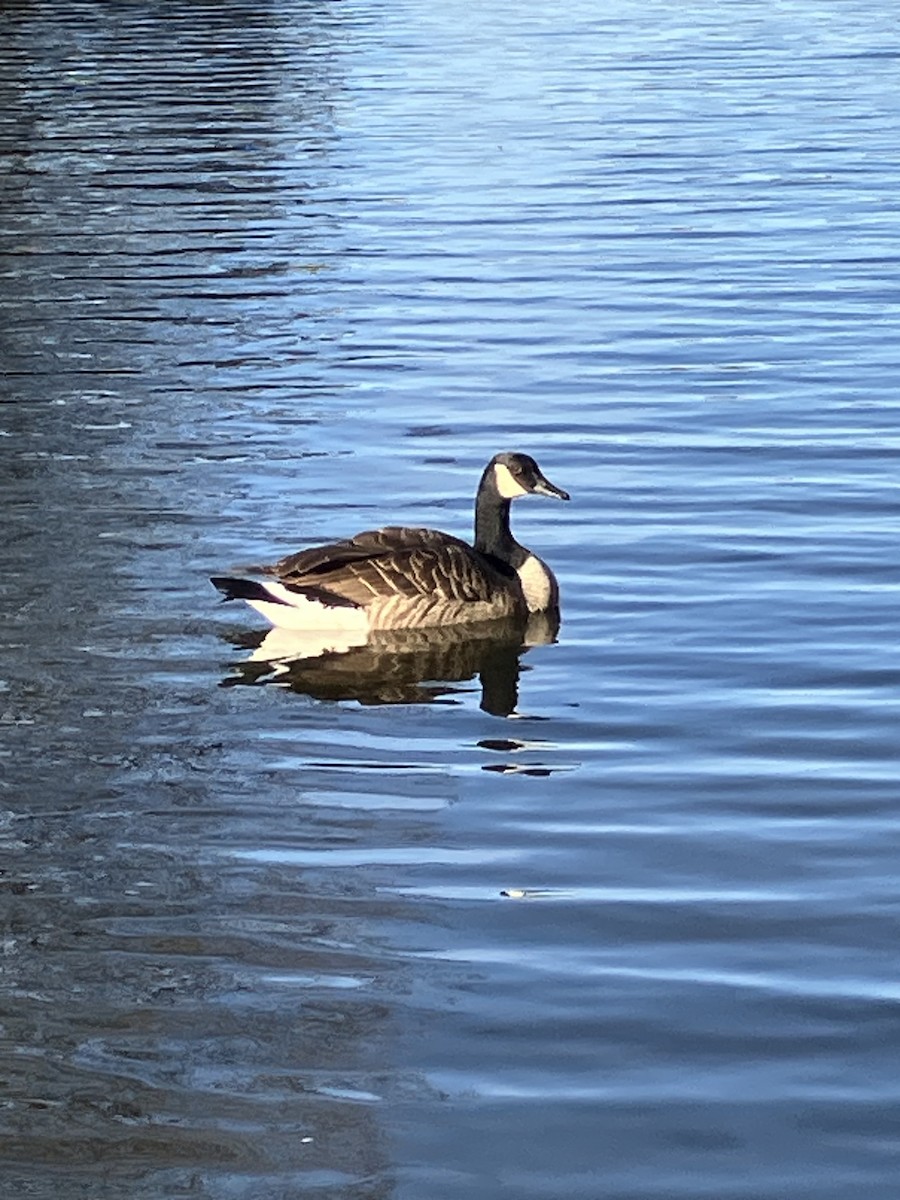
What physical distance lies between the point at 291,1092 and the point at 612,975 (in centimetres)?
144

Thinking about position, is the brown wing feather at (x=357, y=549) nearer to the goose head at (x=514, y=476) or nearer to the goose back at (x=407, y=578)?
the goose back at (x=407, y=578)

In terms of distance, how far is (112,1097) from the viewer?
317 inches

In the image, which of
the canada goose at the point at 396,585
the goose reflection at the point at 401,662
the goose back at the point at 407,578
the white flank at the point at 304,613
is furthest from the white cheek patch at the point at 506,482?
the white flank at the point at 304,613

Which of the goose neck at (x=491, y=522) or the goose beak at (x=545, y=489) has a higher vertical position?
the goose beak at (x=545, y=489)

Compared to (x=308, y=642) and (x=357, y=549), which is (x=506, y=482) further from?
(x=308, y=642)

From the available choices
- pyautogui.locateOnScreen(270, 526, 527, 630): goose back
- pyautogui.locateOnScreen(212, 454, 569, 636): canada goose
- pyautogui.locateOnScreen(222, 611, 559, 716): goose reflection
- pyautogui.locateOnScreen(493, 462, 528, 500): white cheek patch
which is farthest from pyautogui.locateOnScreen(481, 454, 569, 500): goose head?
pyautogui.locateOnScreen(222, 611, 559, 716): goose reflection

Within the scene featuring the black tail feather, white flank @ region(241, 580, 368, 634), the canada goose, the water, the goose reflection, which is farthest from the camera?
→ the canada goose

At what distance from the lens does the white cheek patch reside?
15.0 metres

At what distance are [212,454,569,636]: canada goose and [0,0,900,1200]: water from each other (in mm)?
339

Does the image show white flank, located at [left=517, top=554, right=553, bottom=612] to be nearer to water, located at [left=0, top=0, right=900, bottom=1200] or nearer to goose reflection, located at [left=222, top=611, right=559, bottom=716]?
goose reflection, located at [left=222, top=611, right=559, bottom=716]

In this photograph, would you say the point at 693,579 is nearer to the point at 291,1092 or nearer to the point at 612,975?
the point at 612,975

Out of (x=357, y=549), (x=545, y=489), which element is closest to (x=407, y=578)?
(x=357, y=549)

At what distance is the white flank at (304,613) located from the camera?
13.8 metres

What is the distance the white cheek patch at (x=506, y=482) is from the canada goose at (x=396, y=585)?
1.18 feet
